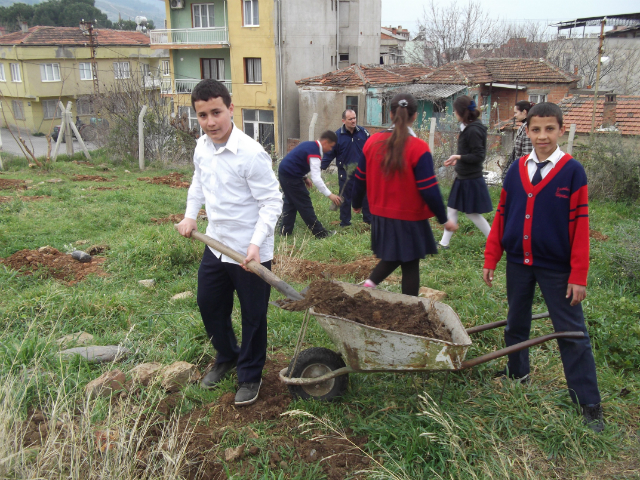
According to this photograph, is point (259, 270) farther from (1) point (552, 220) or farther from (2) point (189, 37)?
(2) point (189, 37)

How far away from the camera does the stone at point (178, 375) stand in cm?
338

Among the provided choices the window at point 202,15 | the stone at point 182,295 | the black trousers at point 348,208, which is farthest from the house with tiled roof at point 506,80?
the stone at point 182,295

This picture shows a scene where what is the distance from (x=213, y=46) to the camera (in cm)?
2794

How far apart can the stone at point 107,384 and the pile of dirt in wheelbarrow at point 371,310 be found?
1.24 m

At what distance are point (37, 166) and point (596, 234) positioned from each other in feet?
43.2

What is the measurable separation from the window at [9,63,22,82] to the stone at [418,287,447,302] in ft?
141

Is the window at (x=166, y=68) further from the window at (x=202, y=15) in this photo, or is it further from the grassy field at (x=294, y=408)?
the grassy field at (x=294, y=408)

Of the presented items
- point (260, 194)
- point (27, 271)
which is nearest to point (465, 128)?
point (260, 194)

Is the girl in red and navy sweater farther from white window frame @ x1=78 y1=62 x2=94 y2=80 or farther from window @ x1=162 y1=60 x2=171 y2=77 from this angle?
white window frame @ x1=78 y1=62 x2=94 y2=80

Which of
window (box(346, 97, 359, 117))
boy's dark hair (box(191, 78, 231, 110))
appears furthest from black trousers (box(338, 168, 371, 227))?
window (box(346, 97, 359, 117))

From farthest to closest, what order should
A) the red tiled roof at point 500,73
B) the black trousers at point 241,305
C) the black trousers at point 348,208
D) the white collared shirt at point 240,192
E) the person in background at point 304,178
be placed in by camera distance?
1. the red tiled roof at point 500,73
2. the black trousers at point 348,208
3. the person in background at point 304,178
4. the black trousers at point 241,305
5. the white collared shirt at point 240,192

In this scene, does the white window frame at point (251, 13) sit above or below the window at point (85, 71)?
above

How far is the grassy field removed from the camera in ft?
8.44

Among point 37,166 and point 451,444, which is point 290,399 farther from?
point 37,166
